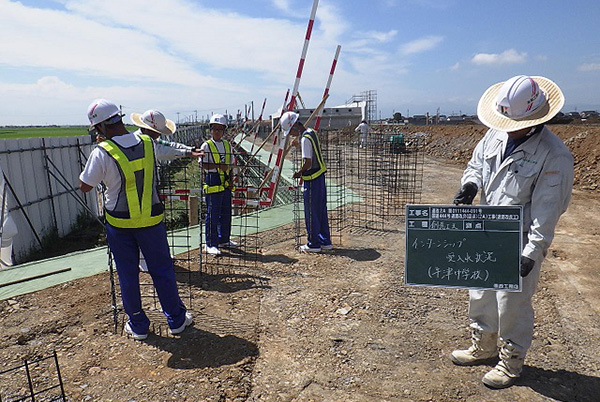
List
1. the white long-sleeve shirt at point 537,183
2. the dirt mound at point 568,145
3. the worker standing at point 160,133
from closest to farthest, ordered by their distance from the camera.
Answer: the white long-sleeve shirt at point 537,183
the worker standing at point 160,133
the dirt mound at point 568,145

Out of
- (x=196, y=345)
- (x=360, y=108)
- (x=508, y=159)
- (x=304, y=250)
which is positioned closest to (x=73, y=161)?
(x=304, y=250)

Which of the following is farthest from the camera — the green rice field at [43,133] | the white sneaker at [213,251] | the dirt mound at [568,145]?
the green rice field at [43,133]

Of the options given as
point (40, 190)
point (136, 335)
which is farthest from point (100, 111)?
point (40, 190)

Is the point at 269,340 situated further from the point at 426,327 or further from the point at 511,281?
the point at 511,281

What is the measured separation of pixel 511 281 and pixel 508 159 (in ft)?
2.71

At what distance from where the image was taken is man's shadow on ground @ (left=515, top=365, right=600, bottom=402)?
2.86 m

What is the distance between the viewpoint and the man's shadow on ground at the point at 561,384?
2.86 meters

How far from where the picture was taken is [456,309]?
4258 millimetres

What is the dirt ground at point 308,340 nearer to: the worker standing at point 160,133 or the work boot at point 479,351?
the work boot at point 479,351

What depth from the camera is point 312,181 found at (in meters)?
5.95

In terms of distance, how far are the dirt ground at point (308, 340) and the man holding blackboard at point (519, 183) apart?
1.13 feet

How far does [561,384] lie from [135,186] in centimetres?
363

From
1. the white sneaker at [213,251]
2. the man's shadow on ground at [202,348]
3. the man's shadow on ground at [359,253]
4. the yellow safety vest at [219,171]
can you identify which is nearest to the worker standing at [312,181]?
the man's shadow on ground at [359,253]

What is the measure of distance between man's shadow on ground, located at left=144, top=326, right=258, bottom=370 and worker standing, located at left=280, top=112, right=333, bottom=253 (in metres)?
2.64
